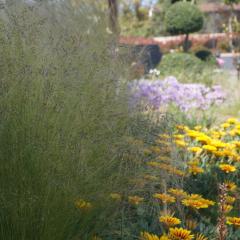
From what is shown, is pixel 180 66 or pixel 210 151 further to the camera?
pixel 180 66

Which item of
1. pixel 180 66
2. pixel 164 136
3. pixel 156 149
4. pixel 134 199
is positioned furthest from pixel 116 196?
pixel 180 66

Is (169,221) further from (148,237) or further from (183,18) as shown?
(183,18)

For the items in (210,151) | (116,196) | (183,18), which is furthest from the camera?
(183,18)

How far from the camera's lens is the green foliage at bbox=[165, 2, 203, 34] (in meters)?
18.0

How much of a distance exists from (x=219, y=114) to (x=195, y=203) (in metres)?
4.95

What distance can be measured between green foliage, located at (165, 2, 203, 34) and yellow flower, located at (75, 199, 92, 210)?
16507 millimetres

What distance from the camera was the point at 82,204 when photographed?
1.90 m

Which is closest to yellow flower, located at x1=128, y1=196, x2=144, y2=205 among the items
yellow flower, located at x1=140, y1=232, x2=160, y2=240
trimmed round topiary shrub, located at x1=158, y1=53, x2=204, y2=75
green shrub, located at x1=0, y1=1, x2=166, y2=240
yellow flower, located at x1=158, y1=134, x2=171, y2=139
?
green shrub, located at x1=0, y1=1, x2=166, y2=240

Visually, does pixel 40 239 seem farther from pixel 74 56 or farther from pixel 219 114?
pixel 219 114

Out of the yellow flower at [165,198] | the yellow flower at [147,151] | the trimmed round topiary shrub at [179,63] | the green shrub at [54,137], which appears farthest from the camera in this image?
the trimmed round topiary shrub at [179,63]

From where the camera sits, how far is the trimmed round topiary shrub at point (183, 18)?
707 inches

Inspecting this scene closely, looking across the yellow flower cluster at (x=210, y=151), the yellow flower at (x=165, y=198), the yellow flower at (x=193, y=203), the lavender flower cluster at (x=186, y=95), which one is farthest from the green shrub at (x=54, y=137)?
the lavender flower cluster at (x=186, y=95)

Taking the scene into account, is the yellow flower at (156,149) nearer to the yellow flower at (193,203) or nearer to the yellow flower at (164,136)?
the yellow flower at (164,136)

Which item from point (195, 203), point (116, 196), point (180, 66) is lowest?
point (180, 66)
